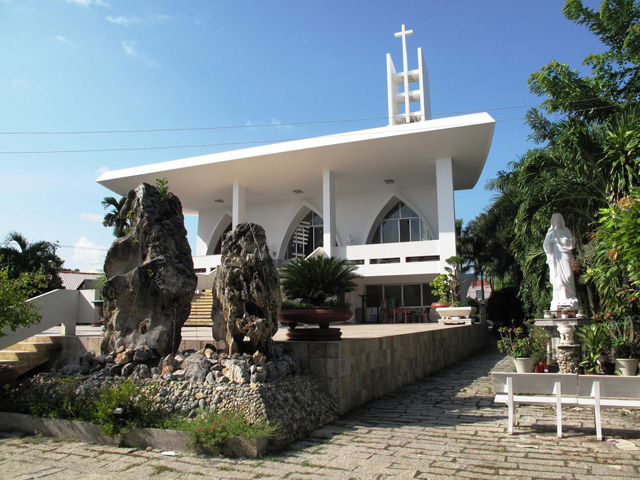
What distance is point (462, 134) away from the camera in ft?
51.4

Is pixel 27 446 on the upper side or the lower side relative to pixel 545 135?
lower

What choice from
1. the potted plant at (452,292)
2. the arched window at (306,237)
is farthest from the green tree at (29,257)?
the potted plant at (452,292)

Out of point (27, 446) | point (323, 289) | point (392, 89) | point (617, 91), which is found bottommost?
point (27, 446)

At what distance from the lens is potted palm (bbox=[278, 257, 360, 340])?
20.5 ft

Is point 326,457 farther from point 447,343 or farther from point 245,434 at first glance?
point 447,343

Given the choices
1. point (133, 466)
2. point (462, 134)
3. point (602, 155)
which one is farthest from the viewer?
point (462, 134)

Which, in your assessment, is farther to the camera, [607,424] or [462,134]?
[462,134]

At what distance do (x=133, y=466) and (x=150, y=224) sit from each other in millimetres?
3253

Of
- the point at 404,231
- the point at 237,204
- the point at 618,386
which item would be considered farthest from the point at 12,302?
the point at 404,231

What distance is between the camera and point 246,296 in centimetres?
543

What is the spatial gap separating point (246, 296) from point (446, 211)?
1349 cm

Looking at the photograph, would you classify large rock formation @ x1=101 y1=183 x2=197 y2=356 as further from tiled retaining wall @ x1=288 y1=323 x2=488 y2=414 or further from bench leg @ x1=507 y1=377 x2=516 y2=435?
bench leg @ x1=507 y1=377 x2=516 y2=435

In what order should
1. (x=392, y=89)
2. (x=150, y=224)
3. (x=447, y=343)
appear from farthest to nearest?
1. (x=392, y=89)
2. (x=447, y=343)
3. (x=150, y=224)

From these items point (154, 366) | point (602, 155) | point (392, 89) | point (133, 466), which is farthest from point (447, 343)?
point (392, 89)
